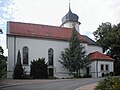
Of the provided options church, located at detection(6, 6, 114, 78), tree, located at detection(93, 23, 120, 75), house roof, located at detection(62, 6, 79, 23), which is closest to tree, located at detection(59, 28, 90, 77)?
church, located at detection(6, 6, 114, 78)

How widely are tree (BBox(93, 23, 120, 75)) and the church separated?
253 inches

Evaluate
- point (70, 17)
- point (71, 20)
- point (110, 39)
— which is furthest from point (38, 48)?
point (110, 39)

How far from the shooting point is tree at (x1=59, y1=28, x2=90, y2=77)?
53469mm

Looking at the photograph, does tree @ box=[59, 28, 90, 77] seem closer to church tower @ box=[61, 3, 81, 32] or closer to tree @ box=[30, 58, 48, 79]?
tree @ box=[30, 58, 48, 79]

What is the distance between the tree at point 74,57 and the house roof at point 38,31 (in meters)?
3.69

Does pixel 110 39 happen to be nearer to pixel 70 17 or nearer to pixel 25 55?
pixel 70 17

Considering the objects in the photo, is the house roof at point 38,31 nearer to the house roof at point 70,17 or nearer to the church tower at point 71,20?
the church tower at point 71,20

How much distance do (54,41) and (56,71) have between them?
255 inches

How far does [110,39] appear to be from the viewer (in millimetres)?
66312

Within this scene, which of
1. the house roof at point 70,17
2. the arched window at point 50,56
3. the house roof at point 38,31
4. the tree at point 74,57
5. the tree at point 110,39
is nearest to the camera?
the tree at point 74,57

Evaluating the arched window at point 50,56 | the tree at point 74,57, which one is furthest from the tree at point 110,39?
the arched window at point 50,56

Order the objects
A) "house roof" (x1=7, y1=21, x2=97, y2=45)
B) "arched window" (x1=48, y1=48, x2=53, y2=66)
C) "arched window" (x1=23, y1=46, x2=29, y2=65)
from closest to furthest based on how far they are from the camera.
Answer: "arched window" (x1=23, y1=46, x2=29, y2=65)
"house roof" (x1=7, y1=21, x2=97, y2=45)
"arched window" (x1=48, y1=48, x2=53, y2=66)

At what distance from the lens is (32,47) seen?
54.0 metres

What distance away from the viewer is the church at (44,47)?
5200 cm
